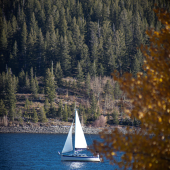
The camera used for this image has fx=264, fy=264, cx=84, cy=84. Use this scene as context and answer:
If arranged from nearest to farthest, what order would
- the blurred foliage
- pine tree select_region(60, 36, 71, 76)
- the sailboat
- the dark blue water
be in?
1. the blurred foliage
2. the dark blue water
3. the sailboat
4. pine tree select_region(60, 36, 71, 76)

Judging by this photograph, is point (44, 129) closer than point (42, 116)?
Yes

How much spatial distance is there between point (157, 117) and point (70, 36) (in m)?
112

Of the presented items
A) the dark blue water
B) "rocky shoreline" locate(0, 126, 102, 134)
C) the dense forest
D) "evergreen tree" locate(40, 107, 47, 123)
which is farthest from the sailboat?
the dense forest

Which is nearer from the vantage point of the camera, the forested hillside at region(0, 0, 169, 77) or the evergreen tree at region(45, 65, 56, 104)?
the evergreen tree at region(45, 65, 56, 104)

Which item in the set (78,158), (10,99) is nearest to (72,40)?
(10,99)

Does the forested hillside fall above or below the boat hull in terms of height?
above

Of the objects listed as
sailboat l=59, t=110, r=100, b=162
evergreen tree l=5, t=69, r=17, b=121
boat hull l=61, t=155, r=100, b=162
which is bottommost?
boat hull l=61, t=155, r=100, b=162

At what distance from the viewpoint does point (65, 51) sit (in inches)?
4080

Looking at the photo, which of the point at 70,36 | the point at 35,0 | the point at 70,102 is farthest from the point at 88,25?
the point at 70,102

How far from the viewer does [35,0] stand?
518ft

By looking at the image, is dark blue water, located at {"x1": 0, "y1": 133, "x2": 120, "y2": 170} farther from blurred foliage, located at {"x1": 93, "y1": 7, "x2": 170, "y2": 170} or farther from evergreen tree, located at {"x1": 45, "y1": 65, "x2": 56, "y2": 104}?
blurred foliage, located at {"x1": 93, "y1": 7, "x2": 170, "y2": 170}

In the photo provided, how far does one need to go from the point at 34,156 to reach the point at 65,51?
66446 millimetres

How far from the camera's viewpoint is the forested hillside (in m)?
107

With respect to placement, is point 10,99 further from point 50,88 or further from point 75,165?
point 75,165
